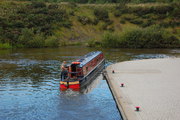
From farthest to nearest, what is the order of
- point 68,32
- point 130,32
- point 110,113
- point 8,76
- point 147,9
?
point 147,9 < point 68,32 < point 130,32 < point 8,76 < point 110,113

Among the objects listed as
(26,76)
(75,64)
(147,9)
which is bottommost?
(26,76)

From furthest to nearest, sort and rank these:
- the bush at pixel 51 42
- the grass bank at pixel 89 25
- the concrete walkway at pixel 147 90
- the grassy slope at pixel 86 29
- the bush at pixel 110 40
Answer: the grassy slope at pixel 86 29
the bush at pixel 51 42
the grass bank at pixel 89 25
the bush at pixel 110 40
the concrete walkway at pixel 147 90

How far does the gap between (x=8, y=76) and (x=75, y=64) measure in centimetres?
932

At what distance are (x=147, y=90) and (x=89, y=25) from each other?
6753 cm

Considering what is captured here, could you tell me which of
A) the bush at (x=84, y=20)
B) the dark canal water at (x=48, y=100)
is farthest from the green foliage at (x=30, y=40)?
the dark canal water at (x=48, y=100)

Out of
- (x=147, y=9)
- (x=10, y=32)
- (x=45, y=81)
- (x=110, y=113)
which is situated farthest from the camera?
(x=147, y=9)

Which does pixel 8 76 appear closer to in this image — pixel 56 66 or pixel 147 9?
pixel 56 66

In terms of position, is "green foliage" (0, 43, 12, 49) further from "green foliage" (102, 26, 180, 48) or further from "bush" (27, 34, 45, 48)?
"green foliage" (102, 26, 180, 48)

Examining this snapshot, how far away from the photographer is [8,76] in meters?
32.0

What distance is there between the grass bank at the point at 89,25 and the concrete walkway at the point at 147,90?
110ft

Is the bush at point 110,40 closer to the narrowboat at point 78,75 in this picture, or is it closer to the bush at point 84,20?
the bush at point 84,20

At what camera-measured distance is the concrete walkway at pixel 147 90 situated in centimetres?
1734

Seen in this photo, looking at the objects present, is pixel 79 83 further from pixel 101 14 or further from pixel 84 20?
pixel 101 14

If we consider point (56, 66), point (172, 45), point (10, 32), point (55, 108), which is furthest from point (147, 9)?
point (55, 108)
